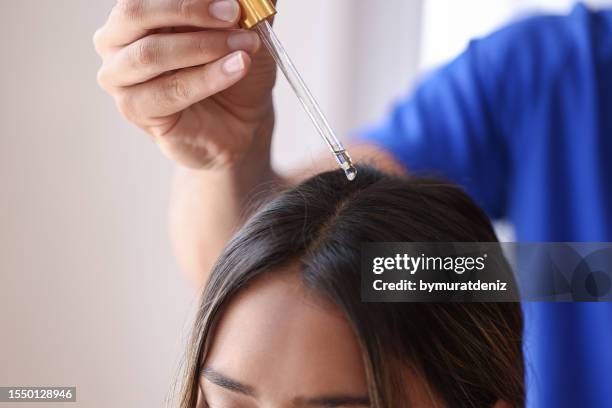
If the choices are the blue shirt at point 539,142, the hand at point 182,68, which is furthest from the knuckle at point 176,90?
the blue shirt at point 539,142

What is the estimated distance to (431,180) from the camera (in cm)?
50

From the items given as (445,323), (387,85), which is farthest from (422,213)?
(387,85)

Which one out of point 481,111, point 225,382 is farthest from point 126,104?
point 481,111

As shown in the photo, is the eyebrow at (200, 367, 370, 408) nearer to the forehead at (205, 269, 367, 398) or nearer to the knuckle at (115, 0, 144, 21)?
the forehead at (205, 269, 367, 398)

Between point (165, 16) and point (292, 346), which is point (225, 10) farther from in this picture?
point (292, 346)

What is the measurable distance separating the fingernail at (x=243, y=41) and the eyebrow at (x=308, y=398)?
0.57 feet

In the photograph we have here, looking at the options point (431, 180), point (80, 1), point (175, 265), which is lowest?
point (175, 265)

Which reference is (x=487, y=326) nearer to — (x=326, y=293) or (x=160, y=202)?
(x=326, y=293)

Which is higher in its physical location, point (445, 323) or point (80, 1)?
point (80, 1)

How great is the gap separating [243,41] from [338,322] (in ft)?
0.50

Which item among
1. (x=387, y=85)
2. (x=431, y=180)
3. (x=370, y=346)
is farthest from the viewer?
(x=387, y=85)

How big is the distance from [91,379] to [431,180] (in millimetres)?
263

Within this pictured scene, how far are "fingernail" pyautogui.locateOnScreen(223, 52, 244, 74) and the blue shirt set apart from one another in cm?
30

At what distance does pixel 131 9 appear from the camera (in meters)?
0.39
